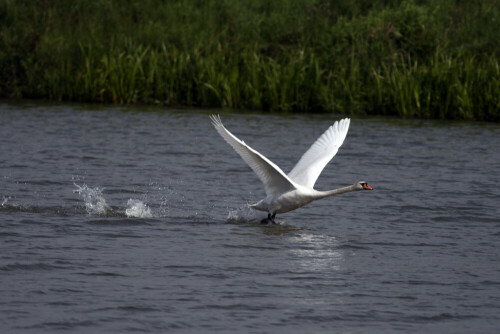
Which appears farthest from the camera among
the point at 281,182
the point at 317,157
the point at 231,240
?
the point at 317,157

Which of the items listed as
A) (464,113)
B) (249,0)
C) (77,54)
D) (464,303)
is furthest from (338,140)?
(249,0)

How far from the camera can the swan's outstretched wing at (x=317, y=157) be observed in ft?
35.2

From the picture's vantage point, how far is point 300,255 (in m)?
8.62

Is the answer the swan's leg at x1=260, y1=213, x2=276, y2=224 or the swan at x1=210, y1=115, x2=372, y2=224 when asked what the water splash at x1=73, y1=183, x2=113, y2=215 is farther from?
the swan's leg at x1=260, y1=213, x2=276, y2=224

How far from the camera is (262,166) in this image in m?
10.0

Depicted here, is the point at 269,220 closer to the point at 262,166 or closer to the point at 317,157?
the point at 262,166

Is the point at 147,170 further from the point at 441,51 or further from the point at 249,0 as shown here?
the point at 249,0

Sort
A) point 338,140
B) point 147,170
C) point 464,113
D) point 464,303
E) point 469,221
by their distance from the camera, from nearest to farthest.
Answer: point 464,303, point 469,221, point 338,140, point 147,170, point 464,113

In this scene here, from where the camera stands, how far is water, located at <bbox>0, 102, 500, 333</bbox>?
662 cm

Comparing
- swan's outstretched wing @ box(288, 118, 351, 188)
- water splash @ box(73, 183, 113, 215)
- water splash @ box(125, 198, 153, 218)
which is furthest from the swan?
water splash @ box(73, 183, 113, 215)

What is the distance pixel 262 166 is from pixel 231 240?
1094 mm

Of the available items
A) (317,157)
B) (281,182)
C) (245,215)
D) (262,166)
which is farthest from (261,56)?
(262,166)

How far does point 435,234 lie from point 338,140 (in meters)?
2.13

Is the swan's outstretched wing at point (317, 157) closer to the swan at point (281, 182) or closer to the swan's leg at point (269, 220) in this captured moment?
the swan at point (281, 182)
